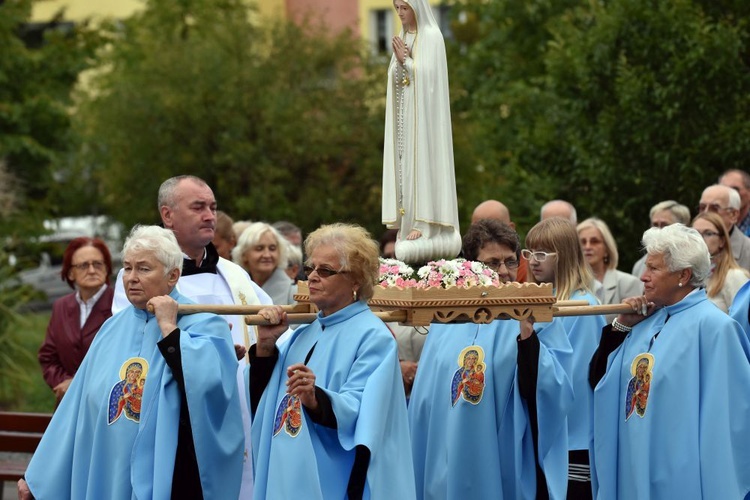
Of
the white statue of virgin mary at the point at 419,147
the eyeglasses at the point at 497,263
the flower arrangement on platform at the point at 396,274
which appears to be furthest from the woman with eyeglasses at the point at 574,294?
the flower arrangement on platform at the point at 396,274

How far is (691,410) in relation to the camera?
7.53 m

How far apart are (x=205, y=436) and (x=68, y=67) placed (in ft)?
54.5

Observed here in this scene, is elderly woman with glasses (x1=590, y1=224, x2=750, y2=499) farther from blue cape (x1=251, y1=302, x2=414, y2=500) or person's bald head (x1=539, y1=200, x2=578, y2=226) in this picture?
person's bald head (x1=539, y1=200, x2=578, y2=226)

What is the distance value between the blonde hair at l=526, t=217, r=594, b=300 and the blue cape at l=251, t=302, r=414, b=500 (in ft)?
5.59

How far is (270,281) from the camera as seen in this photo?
1122 centimetres

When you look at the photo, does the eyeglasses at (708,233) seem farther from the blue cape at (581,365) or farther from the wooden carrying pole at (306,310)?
the wooden carrying pole at (306,310)

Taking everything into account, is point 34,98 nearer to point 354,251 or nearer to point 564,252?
point 564,252

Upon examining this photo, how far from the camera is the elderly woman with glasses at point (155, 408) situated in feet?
23.5

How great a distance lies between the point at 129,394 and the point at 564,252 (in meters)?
2.56

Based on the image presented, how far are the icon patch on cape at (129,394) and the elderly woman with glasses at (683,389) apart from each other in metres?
2.46

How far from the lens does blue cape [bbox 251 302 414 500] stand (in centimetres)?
666

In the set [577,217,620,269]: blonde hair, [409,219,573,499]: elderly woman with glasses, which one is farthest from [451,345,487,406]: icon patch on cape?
[577,217,620,269]: blonde hair

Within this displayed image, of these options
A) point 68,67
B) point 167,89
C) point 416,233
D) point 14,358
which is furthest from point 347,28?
point 416,233

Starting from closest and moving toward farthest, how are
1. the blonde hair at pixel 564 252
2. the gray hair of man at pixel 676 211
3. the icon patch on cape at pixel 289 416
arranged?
the icon patch on cape at pixel 289 416 → the blonde hair at pixel 564 252 → the gray hair of man at pixel 676 211
